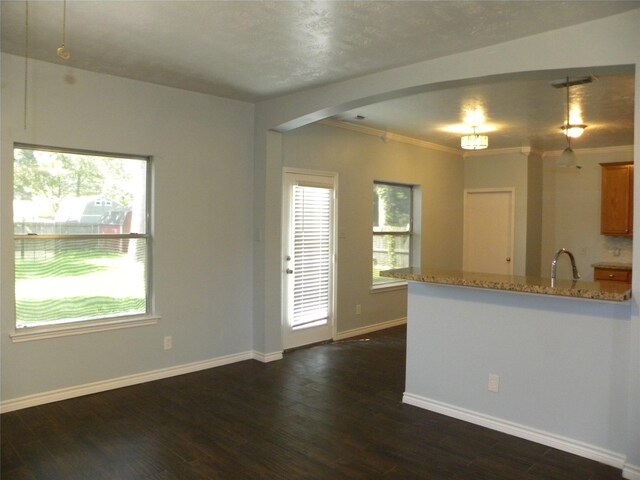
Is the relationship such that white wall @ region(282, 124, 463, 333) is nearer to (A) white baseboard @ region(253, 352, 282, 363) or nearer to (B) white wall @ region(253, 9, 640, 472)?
(B) white wall @ region(253, 9, 640, 472)

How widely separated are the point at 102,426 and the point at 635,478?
129 inches

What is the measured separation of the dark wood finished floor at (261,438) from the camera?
2756 mm

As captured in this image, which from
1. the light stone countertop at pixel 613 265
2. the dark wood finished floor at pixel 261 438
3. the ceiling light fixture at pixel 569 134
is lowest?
the dark wood finished floor at pixel 261 438

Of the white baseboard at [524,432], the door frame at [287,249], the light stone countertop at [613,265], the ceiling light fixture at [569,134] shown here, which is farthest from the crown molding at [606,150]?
the white baseboard at [524,432]

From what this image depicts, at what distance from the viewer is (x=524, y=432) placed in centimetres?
321

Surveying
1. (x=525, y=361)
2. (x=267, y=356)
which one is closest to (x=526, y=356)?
(x=525, y=361)

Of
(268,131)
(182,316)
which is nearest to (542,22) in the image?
(268,131)

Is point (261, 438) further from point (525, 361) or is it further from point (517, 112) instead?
point (517, 112)

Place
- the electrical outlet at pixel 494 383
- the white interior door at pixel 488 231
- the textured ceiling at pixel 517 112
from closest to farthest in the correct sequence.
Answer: the electrical outlet at pixel 494 383
the textured ceiling at pixel 517 112
the white interior door at pixel 488 231

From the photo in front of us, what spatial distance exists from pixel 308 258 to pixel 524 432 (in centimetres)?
288

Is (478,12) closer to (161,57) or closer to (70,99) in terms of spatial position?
(161,57)

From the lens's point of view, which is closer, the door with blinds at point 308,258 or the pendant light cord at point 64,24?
the pendant light cord at point 64,24

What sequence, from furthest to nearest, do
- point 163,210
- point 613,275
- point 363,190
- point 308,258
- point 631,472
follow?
point 613,275
point 363,190
point 308,258
point 163,210
point 631,472

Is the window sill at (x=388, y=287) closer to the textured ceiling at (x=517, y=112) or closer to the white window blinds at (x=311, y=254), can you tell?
the white window blinds at (x=311, y=254)
